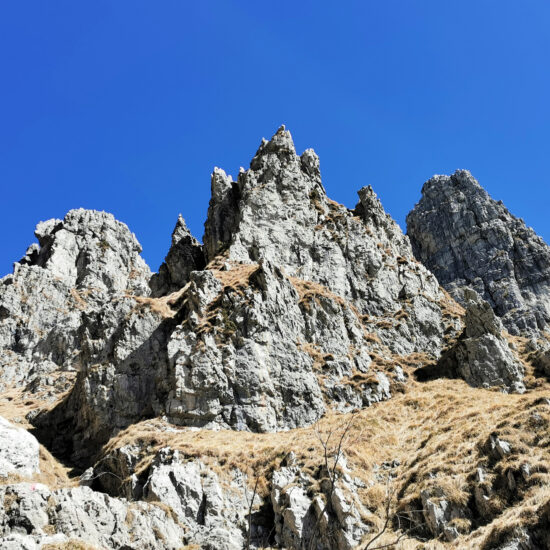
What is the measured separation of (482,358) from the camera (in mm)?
39094

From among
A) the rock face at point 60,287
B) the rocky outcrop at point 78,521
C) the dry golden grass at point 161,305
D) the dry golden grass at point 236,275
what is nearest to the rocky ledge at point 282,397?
the rocky outcrop at point 78,521

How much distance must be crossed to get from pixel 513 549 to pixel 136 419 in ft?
88.4

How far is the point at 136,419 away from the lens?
1388 inches

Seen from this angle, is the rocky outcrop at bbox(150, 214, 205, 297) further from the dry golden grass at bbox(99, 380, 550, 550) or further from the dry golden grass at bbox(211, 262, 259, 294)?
the dry golden grass at bbox(99, 380, 550, 550)

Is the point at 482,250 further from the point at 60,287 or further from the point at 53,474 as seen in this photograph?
the point at 60,287

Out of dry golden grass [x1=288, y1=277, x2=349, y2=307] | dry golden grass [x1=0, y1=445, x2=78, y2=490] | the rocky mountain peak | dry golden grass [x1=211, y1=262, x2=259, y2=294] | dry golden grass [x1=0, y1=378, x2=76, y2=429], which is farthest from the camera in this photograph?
the rocky mountain peak

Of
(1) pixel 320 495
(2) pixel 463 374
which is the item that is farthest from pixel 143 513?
(2) pixel 463 374

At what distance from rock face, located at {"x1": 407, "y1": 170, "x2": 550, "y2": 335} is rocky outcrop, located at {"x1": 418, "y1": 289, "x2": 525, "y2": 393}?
104ft

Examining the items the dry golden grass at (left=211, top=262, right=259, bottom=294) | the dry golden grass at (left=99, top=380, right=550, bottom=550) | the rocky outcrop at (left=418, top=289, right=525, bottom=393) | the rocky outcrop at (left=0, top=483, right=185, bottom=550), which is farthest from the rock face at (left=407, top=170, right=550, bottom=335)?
the rocky outcrop at (left=0, top=483, right=185, bottom=550)

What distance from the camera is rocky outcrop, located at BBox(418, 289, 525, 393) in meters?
37.5

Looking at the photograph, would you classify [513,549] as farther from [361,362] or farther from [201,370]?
[361,362]

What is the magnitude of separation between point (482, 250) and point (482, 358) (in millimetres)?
50277

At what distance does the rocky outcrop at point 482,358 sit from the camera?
37.5 metres

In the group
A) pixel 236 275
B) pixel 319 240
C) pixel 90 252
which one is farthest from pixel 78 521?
pixel 90 252
